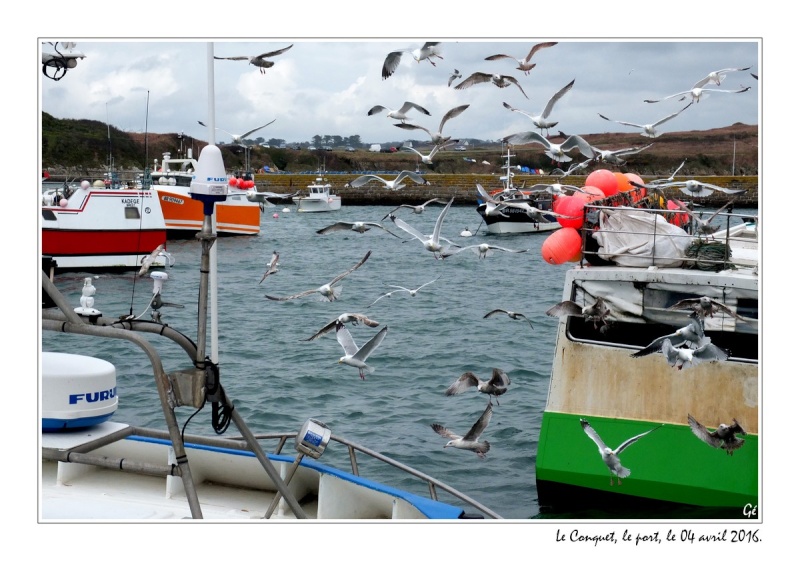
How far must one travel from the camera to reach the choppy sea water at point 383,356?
37.5 ft

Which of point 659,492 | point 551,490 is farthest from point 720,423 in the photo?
point 551,490

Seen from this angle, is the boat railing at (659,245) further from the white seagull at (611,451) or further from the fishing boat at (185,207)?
the fishing boat at (185,207)

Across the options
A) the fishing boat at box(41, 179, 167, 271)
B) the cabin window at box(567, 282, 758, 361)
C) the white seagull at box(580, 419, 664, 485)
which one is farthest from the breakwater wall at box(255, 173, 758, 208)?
the white seagull at box(580, 419, 664, 485)

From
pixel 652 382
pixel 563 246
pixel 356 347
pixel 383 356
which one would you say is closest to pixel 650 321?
pixel 652 382

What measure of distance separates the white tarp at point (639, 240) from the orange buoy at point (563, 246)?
0.59 feet

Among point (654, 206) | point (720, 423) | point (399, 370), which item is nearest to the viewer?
point (720, 423)

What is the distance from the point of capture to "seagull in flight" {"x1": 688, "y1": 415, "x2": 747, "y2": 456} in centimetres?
852

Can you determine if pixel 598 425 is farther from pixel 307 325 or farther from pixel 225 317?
pixel 225 317

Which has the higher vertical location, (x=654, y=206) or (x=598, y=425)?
(x=654, y=206)

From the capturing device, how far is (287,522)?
6949mm

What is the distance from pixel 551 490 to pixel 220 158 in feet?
16.5

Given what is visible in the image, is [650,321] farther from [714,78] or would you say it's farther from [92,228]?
[92,228]

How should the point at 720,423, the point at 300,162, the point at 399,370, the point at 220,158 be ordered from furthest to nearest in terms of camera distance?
the point at 300,162 → the point at 399,370 → the point at 720,423 → the point at 220,158
